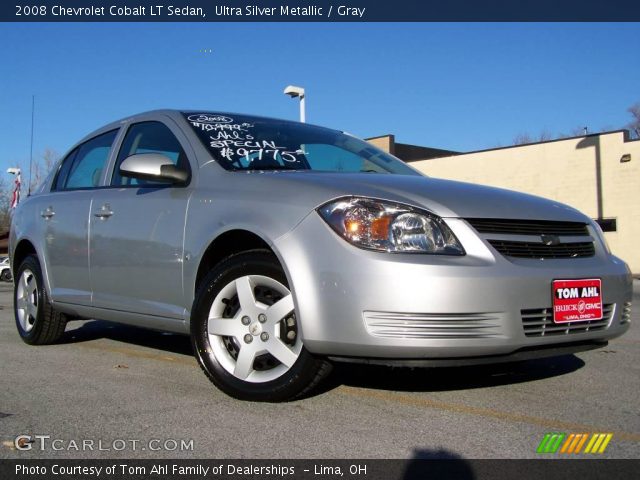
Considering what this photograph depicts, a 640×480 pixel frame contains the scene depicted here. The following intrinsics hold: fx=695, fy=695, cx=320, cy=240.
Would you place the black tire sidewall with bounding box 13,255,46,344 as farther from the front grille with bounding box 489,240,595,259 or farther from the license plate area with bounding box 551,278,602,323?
the license plate area with bounding box 551,278,602,323

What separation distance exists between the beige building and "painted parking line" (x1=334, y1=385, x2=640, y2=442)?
21.4 m

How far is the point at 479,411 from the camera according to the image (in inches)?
132

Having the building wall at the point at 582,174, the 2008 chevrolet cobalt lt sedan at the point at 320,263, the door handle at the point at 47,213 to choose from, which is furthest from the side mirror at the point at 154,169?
the building wall at the point at 582,174

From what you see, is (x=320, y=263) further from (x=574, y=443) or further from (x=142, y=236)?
(x=142, y=236)

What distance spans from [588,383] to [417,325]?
5.02ft

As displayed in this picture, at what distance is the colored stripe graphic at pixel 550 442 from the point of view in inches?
109

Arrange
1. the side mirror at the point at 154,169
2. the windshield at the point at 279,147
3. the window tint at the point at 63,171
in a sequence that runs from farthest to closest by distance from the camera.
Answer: the window tint at the point at 63,171, the windshield at the point at 279,147, the side mirror at the point at 154,169

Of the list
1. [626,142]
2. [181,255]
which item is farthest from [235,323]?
[626,142]

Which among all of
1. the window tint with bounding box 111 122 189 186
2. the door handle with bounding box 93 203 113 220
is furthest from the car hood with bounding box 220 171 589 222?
the door handle with bounding box 93 203 113 220

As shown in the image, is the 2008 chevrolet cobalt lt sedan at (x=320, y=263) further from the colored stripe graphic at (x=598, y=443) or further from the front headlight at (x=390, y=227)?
the colored stripe graphic at (x=598, y=443)

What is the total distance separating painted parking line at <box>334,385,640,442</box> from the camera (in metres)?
3.06

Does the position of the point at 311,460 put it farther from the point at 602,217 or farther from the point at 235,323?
the point at 602,217

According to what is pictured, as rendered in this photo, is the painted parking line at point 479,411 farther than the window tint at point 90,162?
No

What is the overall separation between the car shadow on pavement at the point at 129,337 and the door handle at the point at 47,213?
1097 millimetres
